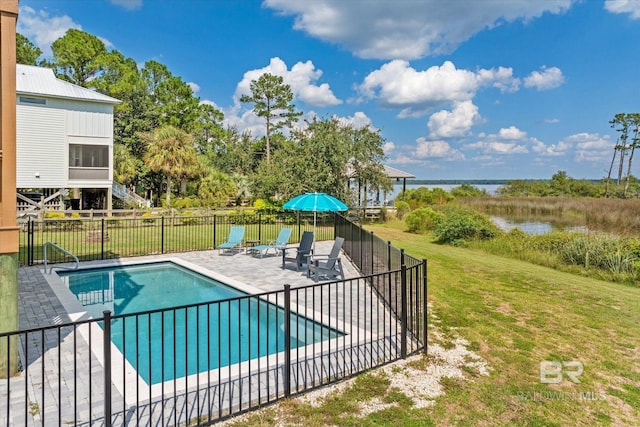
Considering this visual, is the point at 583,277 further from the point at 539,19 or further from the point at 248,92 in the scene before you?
the point at 248,92

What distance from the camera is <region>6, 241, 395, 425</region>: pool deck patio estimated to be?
360 cm

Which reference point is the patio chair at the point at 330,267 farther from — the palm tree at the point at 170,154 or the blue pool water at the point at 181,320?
the palm tree at the point at 170,154

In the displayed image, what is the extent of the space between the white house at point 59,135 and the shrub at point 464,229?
19.0 meters

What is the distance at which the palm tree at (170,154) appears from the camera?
2958 centimetres

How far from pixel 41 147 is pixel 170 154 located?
29.8 feet

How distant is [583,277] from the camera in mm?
11602

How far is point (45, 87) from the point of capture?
21.8 m

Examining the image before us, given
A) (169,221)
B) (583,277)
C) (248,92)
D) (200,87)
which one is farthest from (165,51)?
(583,277)

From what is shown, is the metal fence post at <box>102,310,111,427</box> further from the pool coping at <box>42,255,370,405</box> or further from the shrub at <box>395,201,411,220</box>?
the shrub at <box>395,201,411,220</box>

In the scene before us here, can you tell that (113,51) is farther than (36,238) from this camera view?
Yes

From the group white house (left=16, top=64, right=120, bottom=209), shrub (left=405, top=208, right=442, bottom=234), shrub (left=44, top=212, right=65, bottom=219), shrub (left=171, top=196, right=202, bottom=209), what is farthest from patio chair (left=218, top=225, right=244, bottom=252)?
shrub (left=171, top=196, right=202, bottom=209)

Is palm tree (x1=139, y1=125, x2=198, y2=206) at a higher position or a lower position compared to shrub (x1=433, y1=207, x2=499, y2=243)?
higher

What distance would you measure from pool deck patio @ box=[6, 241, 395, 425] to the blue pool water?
525mm

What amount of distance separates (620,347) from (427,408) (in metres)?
3.82
